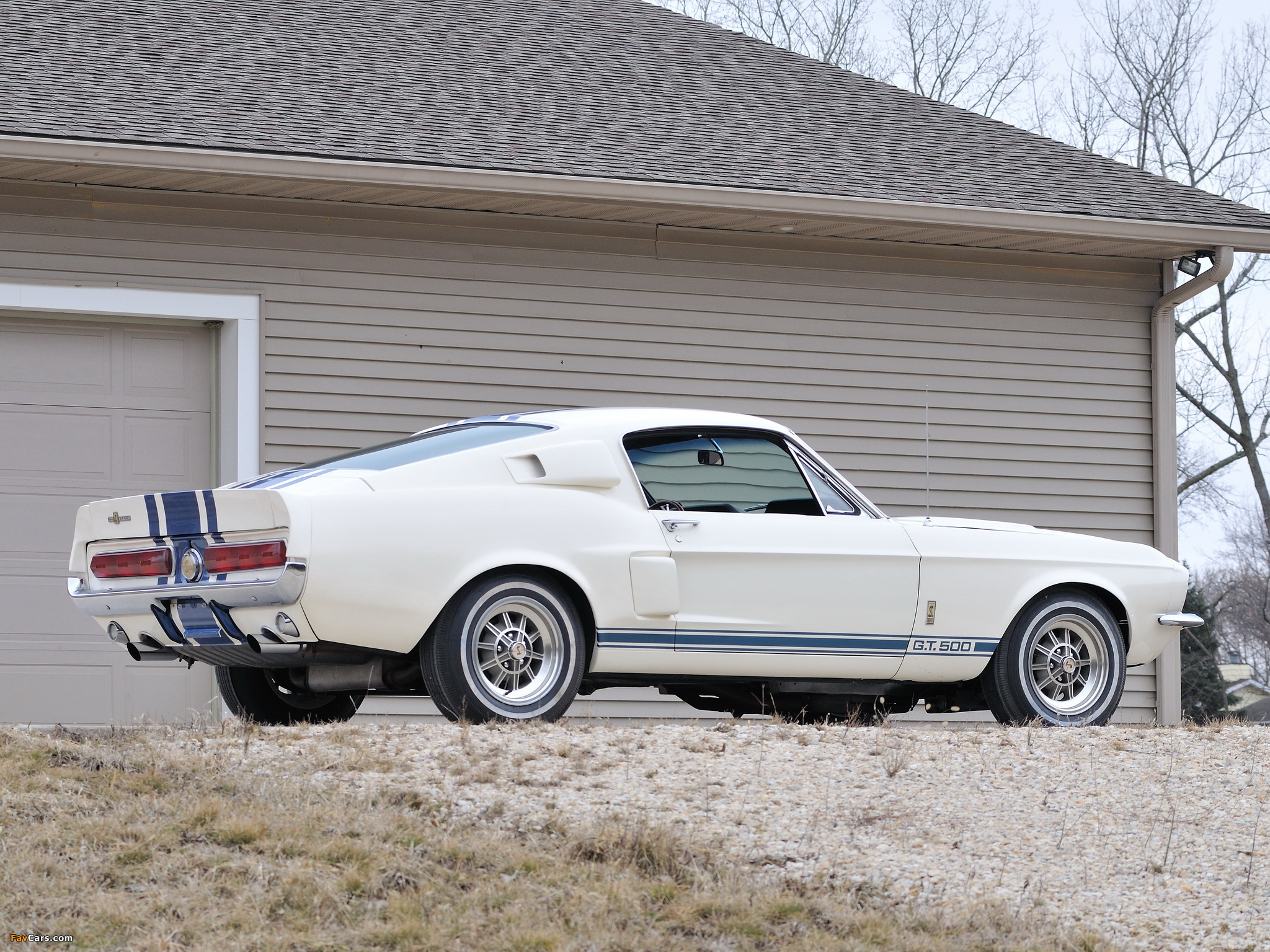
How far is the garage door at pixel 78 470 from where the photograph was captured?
9.73 m

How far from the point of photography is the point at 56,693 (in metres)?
9.72

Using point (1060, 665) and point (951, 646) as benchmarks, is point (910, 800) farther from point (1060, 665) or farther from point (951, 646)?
point (1060, 665)

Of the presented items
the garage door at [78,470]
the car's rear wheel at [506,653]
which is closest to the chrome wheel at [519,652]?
the car's rear wheel at [506,653]

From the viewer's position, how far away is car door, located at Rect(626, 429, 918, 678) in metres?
7.05

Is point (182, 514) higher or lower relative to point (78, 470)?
lower

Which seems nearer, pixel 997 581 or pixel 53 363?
pixel 997 581

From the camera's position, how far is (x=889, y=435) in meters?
11.3

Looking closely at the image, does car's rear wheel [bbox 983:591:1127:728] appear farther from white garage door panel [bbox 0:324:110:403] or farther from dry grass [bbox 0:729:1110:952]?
white garage door panel [bbox 0:324:110:403]

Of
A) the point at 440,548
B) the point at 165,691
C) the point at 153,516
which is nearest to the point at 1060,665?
the point at 440,548

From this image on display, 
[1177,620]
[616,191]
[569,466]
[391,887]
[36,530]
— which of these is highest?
[616,191]

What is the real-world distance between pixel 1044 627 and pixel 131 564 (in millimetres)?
4159

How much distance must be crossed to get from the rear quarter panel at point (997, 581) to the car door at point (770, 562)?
12 cm

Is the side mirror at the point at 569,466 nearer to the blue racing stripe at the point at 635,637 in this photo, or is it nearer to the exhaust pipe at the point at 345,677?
the blue racing stripe at the point at 635,637

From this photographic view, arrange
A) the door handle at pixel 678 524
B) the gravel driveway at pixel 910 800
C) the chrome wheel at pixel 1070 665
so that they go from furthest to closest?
the chrome wheel at pixel 1070 665 → the door handle at pixel 678 524 → the gravel driveway at pixel 910 800
